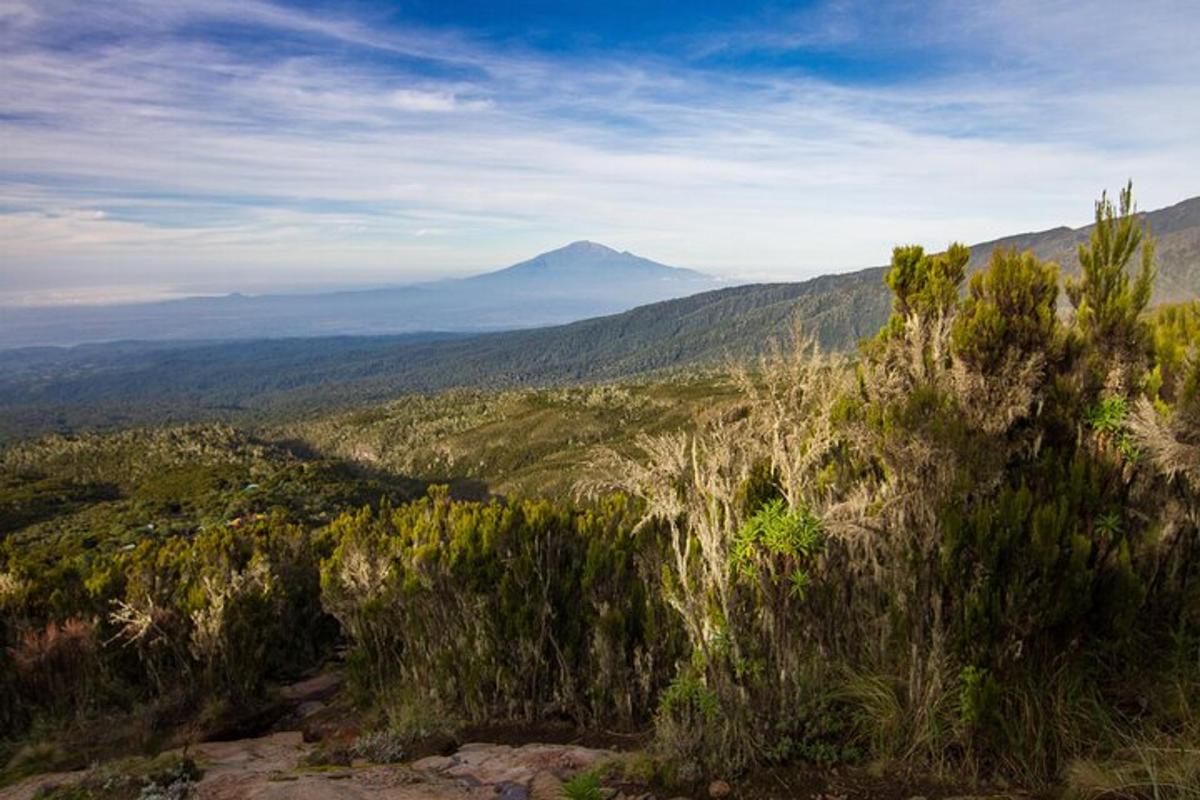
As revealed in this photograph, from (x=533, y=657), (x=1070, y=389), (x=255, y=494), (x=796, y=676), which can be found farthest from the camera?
(x=255, y=494)

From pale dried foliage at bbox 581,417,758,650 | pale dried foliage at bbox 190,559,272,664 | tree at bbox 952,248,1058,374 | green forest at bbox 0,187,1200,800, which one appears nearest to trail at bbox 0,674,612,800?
green forest at bbox 0,187,1200,800

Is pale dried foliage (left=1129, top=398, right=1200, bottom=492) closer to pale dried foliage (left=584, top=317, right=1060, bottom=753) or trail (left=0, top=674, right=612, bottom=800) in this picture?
pale dried foliage (left=584, top=317, right=1060, bottom=753)

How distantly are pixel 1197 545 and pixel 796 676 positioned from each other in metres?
2.95

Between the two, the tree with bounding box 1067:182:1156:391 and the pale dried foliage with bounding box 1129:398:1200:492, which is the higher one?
the tree with bounding box 1067:182:1156:391

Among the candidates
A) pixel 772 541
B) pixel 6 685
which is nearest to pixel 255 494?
pixel 6 685

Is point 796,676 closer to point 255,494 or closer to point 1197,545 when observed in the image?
point 1197,545

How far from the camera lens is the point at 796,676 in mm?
4699

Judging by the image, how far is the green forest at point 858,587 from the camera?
14.0 ft

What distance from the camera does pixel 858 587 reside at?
5.01 meters

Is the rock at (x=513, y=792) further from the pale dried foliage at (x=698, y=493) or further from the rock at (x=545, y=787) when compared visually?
the pale dried foliage at (x=698, y=493)

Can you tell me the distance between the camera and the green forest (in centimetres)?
426

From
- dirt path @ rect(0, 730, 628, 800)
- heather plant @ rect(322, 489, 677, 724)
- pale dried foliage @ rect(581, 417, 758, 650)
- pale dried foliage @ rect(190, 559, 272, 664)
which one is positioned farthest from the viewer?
pale dried foliage @ rect(190, 559, 272, 664)

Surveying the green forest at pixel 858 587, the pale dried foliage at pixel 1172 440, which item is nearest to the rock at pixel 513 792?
the green forest at pixel 858 587

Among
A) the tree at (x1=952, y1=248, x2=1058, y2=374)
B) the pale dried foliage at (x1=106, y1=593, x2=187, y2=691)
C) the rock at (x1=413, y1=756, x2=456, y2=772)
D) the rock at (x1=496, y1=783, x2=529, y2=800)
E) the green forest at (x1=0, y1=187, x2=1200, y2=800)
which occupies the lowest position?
the pale dried foliage at (x1=106, y1=593, x2=187, y2=691)
